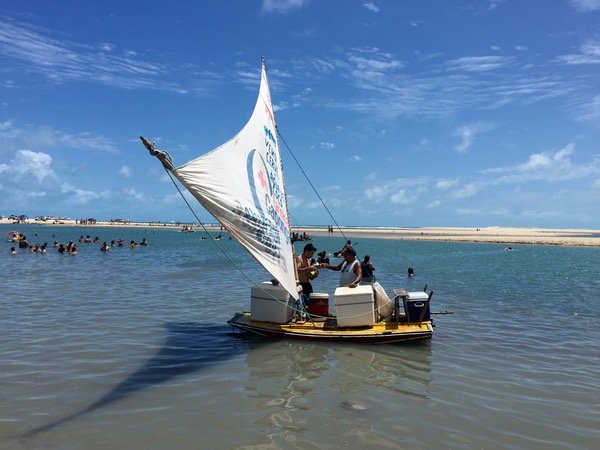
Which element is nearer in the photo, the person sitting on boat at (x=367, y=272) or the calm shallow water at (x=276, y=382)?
the calm shallow water at (x=276, y=382)

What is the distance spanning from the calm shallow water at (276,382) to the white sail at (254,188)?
8.34ft

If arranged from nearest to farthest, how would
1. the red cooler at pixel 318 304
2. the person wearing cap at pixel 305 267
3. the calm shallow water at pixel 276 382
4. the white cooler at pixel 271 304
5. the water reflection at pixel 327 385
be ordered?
1. the calm shallow water at pixel 276 382
2. the water reflection at pixel 327 385
3. the white cooler at pixel 271 304
4. the person wearing cap at pixel 305 267
5. the red cooler at pixel 318 304

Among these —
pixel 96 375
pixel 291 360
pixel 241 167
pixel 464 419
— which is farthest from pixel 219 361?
pixel 464 419

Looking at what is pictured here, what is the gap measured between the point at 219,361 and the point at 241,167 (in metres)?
4.37

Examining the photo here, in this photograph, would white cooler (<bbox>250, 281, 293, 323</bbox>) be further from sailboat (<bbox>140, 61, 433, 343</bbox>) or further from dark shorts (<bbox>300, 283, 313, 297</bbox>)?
dark shorts (<bbox>300, 283, 313, 297</bbox>)

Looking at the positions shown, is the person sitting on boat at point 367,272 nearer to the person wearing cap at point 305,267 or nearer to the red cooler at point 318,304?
the red cooler at point 318,304

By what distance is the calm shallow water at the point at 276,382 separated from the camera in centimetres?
711

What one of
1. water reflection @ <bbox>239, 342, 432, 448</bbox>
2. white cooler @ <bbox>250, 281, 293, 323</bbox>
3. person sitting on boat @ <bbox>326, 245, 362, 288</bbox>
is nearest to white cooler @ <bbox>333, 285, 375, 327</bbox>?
person sitting on boat @ <bbox>326, 245, 362, 288</bbox>

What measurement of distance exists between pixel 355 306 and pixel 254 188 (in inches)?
155

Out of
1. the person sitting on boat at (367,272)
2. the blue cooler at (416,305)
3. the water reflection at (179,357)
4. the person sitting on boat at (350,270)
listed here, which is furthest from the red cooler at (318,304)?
the blue cooler at (416,305)

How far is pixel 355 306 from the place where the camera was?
39.2ft

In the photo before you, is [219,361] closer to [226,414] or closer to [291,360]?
[291,360]

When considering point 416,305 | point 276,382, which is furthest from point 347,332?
point 276,382

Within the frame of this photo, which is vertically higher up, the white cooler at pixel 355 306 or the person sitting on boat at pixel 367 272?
the person sitting on boat at pixel 367 272
